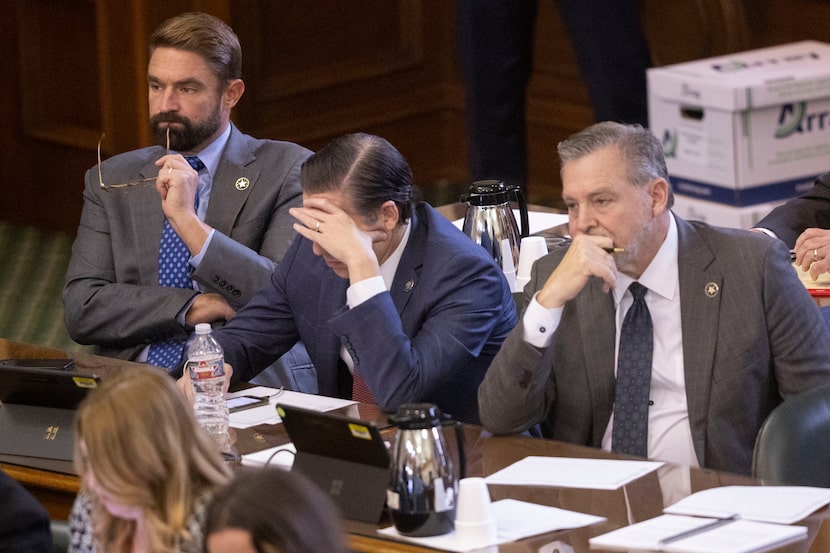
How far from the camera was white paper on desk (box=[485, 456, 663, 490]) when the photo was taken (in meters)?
2.66

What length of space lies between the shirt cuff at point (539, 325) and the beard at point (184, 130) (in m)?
1.40

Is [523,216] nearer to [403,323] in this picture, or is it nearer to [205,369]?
[403,323]

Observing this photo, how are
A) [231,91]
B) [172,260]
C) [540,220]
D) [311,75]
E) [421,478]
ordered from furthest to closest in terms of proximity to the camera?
[311,75] → [540,220] → [231,91] → [172,260] → [421,478]

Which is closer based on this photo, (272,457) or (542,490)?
(542,490)

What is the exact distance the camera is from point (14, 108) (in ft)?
23.0

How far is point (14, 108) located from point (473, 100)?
103 inches

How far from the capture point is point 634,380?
3.12m

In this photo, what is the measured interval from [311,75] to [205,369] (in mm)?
3944

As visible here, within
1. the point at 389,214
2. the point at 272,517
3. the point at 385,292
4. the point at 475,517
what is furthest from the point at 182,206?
the point at 272,517

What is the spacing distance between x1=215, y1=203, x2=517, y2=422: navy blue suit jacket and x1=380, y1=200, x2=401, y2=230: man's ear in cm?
7

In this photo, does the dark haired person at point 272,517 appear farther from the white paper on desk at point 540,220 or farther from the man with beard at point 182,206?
the white paper on desk at point 540,220

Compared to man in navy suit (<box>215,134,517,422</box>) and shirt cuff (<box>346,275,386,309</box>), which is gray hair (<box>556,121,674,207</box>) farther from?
shirt cuff (<box>346,275,386,309</box>)

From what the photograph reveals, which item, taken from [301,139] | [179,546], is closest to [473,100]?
[301,139]

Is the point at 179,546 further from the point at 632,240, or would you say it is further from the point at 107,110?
the point at 107,110
